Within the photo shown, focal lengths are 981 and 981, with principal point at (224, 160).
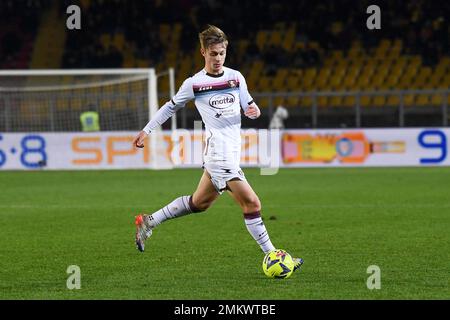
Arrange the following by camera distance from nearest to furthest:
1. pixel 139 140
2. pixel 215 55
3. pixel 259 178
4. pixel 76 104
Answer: pixel 215 55, pixel 139 140, pixel 259 178, pixel 76 104

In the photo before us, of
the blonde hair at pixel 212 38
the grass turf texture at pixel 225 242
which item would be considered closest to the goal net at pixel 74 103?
the grass turf texture at pixel 225 242

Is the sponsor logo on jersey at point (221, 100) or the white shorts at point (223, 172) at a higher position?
the sponsor logo on jersey at point (221, 100)

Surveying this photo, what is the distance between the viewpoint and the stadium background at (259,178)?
8.23 metres

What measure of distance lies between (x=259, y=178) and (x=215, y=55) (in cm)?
1318

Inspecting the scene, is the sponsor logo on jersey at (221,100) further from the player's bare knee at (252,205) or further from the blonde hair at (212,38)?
the player's bare knee at (252,205)

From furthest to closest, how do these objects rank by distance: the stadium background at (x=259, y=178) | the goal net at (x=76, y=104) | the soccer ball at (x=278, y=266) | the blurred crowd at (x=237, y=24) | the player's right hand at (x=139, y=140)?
the blurred crowd at (x=237, y=24), the goal net at (x=76, y=104), the player's right hand at (x=139, y=140), the stadium background at (x=259, y=178), the soccer ball at (x=278, y=266)

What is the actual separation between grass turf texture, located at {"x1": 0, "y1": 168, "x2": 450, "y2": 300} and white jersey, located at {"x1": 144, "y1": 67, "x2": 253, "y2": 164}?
3.49 feet

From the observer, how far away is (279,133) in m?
24.4

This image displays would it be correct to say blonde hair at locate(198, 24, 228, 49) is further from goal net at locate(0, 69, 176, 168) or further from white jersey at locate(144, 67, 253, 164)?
goal net at locate(0, 69, 176, 168)

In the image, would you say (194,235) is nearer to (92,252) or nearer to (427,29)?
(92,252)

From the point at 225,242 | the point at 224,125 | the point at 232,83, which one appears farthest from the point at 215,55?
the point at 225,242

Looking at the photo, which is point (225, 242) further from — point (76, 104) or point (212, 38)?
point (76, 104)

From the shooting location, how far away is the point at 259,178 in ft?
69.7
